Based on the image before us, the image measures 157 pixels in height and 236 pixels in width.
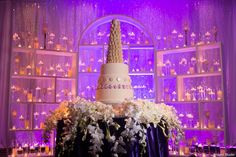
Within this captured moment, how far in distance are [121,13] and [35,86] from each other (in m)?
2.27

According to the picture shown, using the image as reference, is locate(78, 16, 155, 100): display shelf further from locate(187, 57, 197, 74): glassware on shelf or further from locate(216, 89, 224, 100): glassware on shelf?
locate(216, 89, 224, 100): glassware on shelf

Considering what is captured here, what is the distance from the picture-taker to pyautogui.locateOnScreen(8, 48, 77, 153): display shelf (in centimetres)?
483

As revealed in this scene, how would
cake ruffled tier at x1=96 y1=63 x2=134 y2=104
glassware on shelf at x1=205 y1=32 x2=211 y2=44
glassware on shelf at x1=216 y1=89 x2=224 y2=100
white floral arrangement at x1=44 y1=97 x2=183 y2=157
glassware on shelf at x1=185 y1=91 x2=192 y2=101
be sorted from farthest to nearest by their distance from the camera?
glassware on shelf at x1=205 y1=32 x2=211 y2=44
glassware on shelf at x1=185 y1=91 x2=192 y2=101
glassware on shelf at x1=216 y1=89 x2=224 y2=100
cake ruffled tier at x1=96 y1=63 x2=134 y2=104
white floral arrangement at x1=44 y1=97 x2=183 y2=157

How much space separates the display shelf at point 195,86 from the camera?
15.8ft

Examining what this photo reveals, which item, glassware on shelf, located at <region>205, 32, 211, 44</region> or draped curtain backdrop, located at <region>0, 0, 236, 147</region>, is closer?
draped curtain backdrop, located at <region>0, 0, 236, 147</region>

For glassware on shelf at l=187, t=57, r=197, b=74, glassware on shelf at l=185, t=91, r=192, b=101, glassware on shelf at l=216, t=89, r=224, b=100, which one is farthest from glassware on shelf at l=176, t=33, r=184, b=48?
glassware on shelf at l=216, t=89, r=224, b=100

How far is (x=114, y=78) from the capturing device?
102 inches

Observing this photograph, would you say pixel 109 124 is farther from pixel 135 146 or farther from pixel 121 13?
pixel 121 13

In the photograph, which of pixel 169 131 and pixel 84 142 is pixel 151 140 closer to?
pixel 169 131

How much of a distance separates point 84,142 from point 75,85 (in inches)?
123

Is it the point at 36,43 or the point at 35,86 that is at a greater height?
the point at 36,43

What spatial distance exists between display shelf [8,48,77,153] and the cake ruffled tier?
2.55 metres

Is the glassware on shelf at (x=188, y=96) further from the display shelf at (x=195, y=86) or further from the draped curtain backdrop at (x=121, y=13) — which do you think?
the draped curtain backdrop at (x=121, y=13)

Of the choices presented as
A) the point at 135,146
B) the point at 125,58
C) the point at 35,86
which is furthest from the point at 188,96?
the point at 135,146
